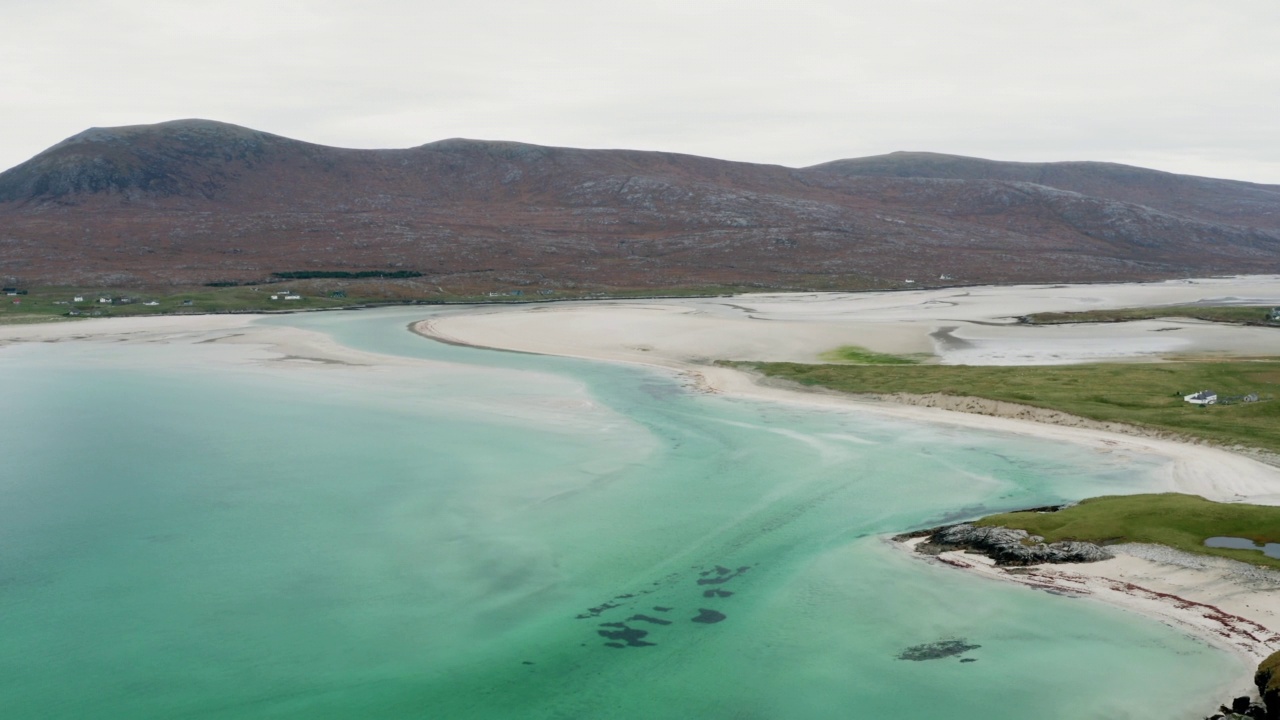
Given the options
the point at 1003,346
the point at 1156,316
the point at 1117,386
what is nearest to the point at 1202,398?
the point at 1117,386

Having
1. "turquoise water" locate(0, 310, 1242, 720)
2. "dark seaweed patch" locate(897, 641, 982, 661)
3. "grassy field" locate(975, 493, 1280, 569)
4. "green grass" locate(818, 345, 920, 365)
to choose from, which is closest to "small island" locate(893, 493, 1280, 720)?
"grassy field" locate(975, 493, 1280, 569)

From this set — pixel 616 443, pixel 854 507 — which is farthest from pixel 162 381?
pixel 854 507

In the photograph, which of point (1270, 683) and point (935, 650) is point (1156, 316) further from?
point (1270, 683)

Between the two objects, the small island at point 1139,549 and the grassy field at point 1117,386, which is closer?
the small island at point 1139,549

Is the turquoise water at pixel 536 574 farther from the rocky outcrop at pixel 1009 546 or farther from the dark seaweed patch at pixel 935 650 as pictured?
the rocky outcrop at pixel 1009 546

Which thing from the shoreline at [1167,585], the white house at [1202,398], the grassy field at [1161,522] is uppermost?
the white house at [1202,398]

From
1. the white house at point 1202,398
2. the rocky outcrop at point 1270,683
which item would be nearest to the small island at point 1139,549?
the rocky outcrop at point 1270,683

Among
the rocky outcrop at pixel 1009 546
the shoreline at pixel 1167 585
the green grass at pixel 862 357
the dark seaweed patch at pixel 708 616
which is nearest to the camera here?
the shoreline at pixel 1167 585
